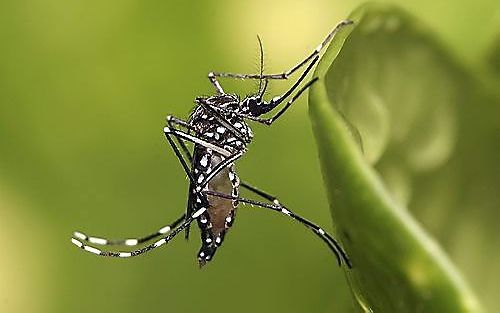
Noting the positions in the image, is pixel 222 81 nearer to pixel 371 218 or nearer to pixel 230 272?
pixel 230 272

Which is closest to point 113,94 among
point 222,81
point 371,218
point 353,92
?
point 222,81

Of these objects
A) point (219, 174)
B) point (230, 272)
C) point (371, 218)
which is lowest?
point (371, 218)

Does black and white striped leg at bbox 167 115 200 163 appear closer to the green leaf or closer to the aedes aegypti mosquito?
the aedes aegypti mosquito

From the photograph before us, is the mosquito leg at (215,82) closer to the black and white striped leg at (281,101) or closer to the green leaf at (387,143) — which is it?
the black and white striped leg at (281,101)

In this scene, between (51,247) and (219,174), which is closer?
(51,247)

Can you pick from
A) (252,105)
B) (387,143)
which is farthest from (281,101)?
(387,143)

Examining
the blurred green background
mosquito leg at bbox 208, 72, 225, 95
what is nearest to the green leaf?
the blurred green background
